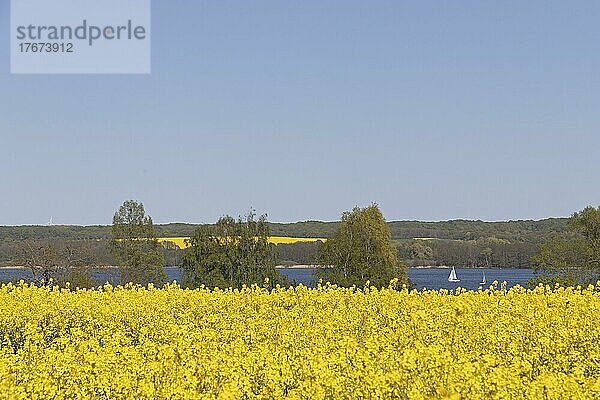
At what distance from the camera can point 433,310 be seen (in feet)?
39.4

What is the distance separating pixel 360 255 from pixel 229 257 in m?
5.73

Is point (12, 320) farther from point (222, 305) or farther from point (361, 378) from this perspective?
point (361, 378)

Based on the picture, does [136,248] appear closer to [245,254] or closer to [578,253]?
[245,254]

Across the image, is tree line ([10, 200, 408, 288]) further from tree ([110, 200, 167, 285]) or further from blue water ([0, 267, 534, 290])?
blue water ([0, 267, 534, 290])

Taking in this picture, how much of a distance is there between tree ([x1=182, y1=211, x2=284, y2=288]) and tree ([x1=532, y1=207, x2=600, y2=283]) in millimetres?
15108

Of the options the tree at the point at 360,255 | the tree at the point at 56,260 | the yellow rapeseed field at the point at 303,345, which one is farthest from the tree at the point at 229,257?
the yellow rapeseed field at the point at 303,345

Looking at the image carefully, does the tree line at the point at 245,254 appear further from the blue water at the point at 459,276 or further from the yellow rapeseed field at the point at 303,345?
the blue water at the point at 459,276

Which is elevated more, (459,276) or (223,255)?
(223,255)

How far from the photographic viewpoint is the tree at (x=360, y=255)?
27.3 meters

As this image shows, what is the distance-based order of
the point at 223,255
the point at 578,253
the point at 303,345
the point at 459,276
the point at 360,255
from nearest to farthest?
the point at 303,345 → the point at 223,255 → the point at 360,255 → the point at 578,253 → the point at 459,276

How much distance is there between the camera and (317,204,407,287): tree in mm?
27328

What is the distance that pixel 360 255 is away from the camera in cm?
2841

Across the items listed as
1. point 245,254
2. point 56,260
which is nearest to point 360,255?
point 245,254

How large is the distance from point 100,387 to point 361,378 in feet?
7.03
